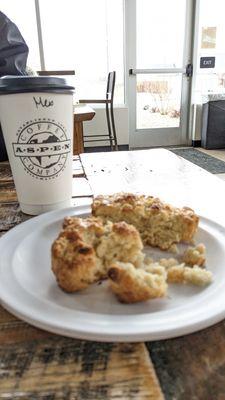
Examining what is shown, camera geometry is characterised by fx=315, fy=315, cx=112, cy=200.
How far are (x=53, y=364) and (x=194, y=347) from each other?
4.8 inches

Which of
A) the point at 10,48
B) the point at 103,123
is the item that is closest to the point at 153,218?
the point at 10,48

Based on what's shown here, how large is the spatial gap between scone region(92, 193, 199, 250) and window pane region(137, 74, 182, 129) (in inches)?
154

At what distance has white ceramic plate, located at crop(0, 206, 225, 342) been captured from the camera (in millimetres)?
263

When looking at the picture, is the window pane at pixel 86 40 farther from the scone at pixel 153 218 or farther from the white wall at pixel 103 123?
the scone at pixel 153 218

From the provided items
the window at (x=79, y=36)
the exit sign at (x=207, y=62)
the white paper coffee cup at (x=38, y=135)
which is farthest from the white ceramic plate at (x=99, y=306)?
the exit sign at (x=207, y=62)

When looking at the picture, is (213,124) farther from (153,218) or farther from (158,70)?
(153,218)

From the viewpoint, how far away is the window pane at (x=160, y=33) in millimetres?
3836

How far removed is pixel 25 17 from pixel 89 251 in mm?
4089

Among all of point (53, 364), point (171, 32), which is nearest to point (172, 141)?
point (171, 32)

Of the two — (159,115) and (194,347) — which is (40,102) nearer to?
(194,347)

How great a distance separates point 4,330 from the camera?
302 millimetres

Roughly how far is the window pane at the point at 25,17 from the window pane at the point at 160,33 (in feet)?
4.10

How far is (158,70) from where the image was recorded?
404cm

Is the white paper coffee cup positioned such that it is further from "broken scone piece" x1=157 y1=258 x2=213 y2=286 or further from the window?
the window
